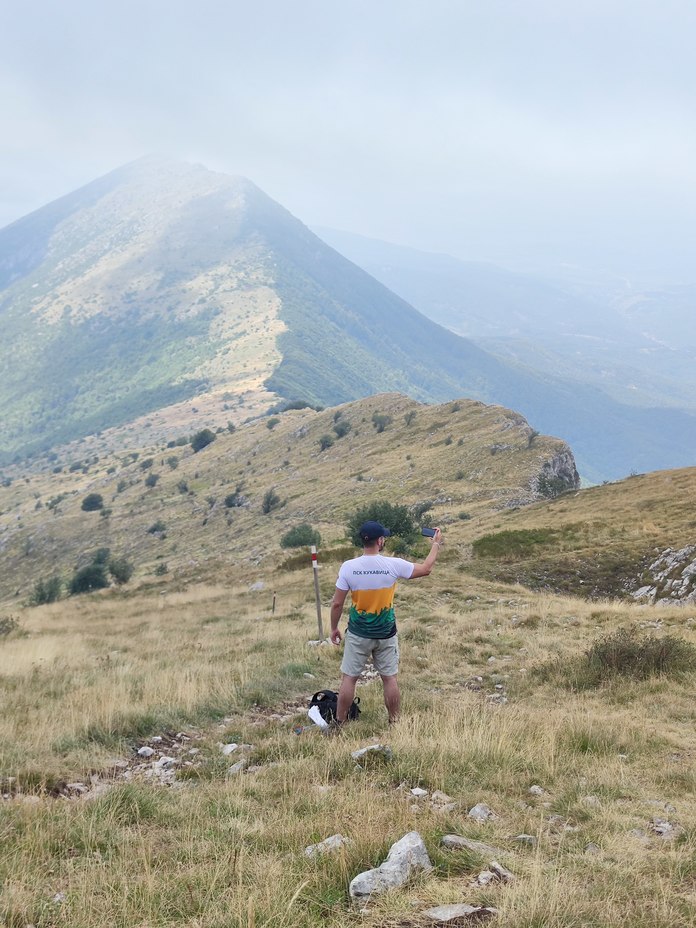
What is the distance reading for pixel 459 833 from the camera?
412 cm

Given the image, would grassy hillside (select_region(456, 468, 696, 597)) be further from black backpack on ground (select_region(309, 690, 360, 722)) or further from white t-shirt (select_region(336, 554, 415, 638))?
white t-shirt (select_region(336, 554, 415, 638))

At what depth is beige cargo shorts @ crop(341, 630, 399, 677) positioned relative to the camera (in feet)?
23.1

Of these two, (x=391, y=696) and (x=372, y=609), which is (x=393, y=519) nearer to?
(x=391, y=696)

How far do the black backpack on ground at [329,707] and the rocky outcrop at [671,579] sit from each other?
14966 millimetres

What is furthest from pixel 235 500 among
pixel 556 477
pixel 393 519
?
pixel 393 519

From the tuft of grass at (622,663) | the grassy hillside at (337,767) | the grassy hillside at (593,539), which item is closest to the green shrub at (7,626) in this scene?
the grassy hillside at (337,767)

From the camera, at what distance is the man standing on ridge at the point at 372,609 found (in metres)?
6.91

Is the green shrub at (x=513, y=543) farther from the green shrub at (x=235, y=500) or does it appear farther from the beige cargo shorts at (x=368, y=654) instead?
the green shrub at (x=235, y=500)

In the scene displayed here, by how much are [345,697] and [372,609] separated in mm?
1182

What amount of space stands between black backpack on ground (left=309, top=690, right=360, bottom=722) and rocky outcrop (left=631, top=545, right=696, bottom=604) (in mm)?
14966

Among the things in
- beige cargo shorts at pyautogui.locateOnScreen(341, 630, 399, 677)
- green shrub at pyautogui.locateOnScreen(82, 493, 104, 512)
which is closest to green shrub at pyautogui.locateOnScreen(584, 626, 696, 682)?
beige cargo shorts at pyautogui.locateOnScreen(341, 630, 399, 677)

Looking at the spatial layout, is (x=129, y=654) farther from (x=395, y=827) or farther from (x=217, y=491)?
(x=217, y=491)

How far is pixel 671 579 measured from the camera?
65.9 ft

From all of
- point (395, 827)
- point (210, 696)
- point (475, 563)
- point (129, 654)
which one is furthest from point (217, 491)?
point (395, 827)
